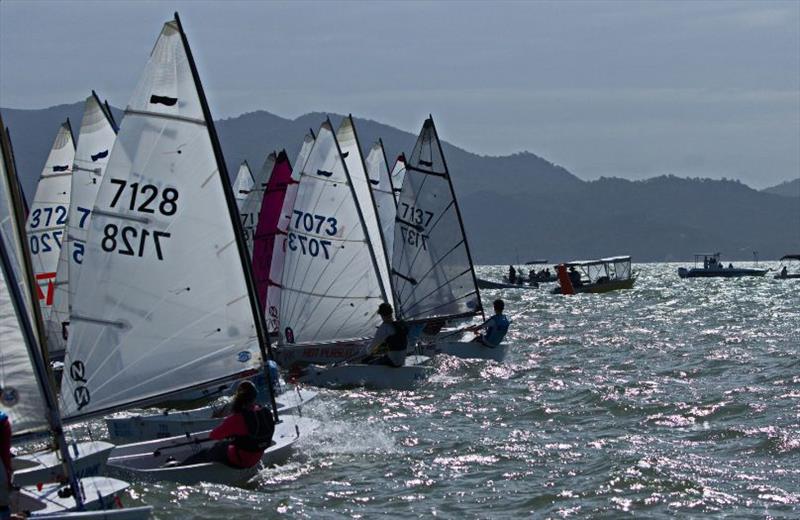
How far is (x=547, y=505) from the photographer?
46.5 feet

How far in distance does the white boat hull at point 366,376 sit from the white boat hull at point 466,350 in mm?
2392

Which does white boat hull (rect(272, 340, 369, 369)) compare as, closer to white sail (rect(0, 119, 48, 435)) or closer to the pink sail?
the pink sail

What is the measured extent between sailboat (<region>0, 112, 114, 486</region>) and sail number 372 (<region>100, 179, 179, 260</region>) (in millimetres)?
1562

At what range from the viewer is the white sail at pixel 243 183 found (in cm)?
4146

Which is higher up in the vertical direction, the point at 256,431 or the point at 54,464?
the point at 54,464

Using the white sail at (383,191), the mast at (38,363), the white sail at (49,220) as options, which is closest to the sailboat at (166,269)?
the mast at (38,363)

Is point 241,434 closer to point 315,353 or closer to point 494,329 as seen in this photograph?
point 315,353

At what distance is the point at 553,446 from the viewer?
58.4 feet

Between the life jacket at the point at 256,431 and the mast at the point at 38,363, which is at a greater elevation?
the mast at the point at 38,363

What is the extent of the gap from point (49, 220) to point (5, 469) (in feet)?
56.7

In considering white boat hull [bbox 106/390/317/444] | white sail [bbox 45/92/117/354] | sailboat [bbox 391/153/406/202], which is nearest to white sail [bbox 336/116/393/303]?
white sail [bbox 45/92/117/354]

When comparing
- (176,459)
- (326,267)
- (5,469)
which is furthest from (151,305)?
(326,267)

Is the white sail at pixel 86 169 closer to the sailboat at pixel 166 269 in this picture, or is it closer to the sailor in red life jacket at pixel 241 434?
the sailboat at pixel 166 269

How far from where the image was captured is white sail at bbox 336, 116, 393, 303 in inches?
1155
